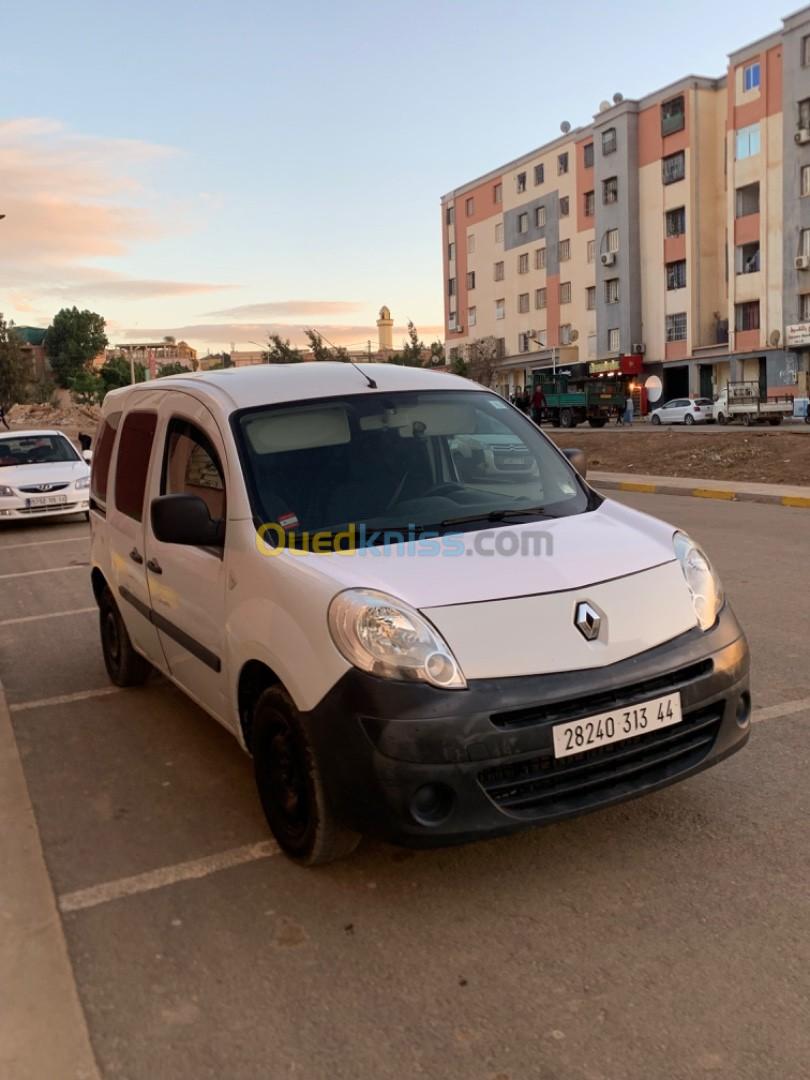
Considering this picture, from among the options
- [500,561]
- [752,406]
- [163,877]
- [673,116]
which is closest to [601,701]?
[500,561]

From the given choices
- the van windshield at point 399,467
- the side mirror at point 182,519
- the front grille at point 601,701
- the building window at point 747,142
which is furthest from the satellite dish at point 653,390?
the front grille at point 601,701

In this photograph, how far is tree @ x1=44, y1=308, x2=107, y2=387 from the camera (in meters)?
123

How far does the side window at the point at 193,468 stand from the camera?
396 cm

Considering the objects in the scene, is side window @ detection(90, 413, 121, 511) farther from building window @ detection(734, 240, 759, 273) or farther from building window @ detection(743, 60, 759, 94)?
building window @ detection(743, 60, 759, 94)

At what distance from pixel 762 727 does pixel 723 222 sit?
52.8 metres

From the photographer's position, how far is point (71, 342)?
12288cm

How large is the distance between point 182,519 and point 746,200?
50.3m

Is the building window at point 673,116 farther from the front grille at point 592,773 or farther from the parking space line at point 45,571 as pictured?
the front grille at point 592,773

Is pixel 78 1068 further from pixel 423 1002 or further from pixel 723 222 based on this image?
pixel 723 222

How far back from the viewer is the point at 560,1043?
241cm

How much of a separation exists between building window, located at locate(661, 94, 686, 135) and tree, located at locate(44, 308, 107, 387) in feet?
291

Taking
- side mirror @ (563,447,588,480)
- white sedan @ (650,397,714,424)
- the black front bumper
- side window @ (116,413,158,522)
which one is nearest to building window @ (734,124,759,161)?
white sedan @ (650,397,714,424)

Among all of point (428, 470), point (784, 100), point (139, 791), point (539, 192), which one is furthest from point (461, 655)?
point (539, 192)

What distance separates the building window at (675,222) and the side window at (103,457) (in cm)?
5164
